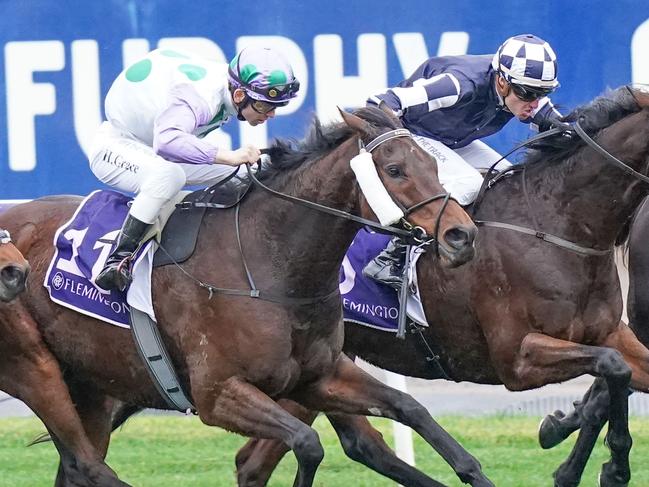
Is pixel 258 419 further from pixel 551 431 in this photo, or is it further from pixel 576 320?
pixel 551 431

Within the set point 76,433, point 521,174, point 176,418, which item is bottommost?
point 176,418

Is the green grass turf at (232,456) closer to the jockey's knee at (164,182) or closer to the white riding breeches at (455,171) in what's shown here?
the white riding breeches at (455,171)

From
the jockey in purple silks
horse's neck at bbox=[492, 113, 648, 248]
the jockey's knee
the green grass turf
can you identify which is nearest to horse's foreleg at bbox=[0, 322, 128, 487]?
the jockey in purple silks

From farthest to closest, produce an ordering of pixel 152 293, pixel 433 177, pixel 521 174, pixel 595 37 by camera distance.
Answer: pixel 595 37, pixel 521 174, pixel 152 293, pixel 433 177

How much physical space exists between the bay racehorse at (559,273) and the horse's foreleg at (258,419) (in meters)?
0.61

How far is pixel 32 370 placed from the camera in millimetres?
6574

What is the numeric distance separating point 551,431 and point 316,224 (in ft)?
6.14

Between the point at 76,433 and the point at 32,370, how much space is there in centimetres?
31

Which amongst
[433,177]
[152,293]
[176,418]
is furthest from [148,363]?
[176,418]

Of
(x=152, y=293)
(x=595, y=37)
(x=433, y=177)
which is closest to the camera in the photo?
(x=433, y=177)

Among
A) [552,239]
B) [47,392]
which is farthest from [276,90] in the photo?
[47,392]

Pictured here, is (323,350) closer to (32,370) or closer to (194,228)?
(194,228)

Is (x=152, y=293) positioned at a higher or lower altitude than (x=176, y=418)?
higher

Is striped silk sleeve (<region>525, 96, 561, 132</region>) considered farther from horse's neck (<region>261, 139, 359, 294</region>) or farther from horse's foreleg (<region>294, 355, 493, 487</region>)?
horse's foreleg (<region>294, 355, 493, 487</region>)
